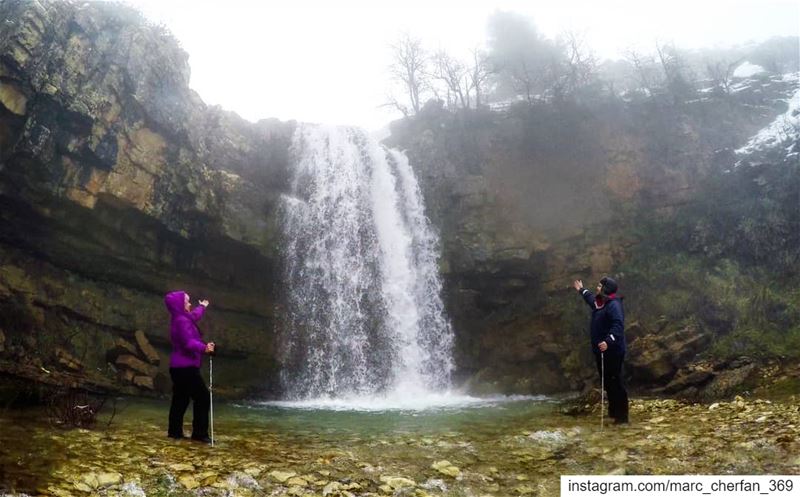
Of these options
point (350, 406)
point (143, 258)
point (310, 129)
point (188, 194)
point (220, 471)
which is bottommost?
point (350, 406)

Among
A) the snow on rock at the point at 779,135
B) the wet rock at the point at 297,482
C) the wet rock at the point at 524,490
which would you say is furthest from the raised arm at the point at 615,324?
the snow on rock at the point at 779,135

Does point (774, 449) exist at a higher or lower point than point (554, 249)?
lower

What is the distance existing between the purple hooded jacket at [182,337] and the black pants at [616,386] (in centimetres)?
623

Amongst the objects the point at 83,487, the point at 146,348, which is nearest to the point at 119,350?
the point at 146,348

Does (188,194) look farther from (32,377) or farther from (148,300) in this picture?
(32,377)

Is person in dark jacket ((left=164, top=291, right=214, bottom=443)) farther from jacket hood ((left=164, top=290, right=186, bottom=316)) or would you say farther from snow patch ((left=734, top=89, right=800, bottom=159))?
snow patch ((left=734, top=89, right=800, bottom=159))

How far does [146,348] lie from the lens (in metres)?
17.0

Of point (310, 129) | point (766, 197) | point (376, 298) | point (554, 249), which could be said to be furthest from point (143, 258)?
point (766, 197)

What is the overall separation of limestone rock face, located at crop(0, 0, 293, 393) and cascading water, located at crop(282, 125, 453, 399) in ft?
3.95

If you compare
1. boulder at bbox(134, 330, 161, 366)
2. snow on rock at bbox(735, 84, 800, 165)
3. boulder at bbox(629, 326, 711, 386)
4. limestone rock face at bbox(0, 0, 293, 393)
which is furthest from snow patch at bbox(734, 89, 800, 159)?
boulder at bbox(134, 330, 161, 366)

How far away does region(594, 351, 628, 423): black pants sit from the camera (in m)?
7.96

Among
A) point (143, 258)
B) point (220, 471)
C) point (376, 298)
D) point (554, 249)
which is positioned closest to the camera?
point (220, 471)

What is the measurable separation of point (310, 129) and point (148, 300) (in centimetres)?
1078

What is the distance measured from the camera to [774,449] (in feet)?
17.7
